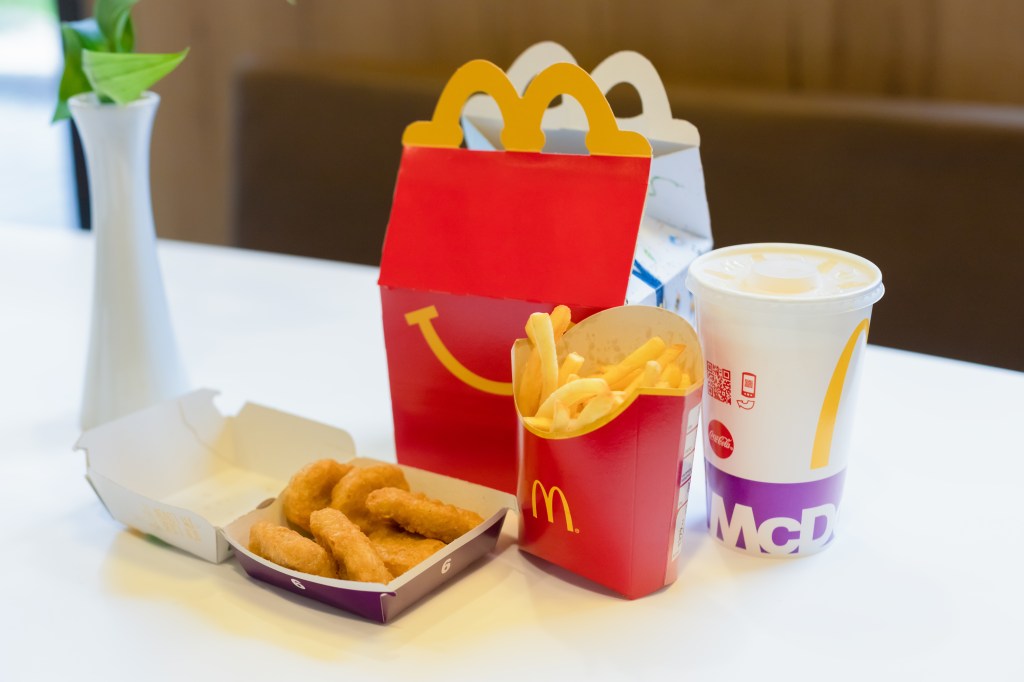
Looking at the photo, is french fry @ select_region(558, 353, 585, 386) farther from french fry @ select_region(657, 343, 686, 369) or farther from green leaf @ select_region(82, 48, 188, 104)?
green leaf @ select_region(82, 48, 188, 104)

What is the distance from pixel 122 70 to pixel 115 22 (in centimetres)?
7

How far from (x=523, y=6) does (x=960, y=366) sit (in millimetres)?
1248

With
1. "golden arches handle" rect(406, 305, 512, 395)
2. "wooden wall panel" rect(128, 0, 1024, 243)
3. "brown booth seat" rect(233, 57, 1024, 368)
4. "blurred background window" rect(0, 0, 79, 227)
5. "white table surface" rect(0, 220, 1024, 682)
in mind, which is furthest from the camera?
"blurred background window" rect(0, 0, 79, 227)

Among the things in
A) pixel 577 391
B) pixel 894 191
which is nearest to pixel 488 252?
pixel 577 391

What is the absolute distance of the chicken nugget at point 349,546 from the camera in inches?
28.3

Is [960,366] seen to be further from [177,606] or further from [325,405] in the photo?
[177,606]

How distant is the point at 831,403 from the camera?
Answer: 29.3 inches

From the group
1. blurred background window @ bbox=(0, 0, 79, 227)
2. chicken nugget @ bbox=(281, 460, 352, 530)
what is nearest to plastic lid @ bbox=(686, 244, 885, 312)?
chicken nugget @ bbox=(281, 460, 352, 530)

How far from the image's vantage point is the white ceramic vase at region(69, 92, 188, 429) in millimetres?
984

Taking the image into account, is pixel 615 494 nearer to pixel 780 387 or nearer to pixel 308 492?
pixel 780 387

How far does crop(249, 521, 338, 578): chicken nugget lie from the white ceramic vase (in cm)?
34

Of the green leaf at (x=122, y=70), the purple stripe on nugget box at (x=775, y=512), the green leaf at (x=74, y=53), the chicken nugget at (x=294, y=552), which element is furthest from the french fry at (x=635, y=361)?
the green leaf at (x=74, y=53)

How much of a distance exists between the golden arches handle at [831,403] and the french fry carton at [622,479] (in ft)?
0.31

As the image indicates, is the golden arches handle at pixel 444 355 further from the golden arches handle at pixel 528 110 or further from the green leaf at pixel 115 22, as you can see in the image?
the green leaf at pixel 115 22
